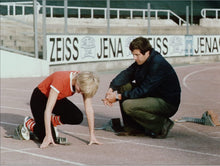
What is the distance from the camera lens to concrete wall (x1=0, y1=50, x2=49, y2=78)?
19641 millimetres

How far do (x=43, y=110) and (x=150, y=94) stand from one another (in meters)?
1.49

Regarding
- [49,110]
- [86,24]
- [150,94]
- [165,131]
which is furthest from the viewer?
[86,24]

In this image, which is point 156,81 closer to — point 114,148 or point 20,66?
point 114,148

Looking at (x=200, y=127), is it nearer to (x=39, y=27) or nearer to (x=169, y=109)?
(x=169, y=109)

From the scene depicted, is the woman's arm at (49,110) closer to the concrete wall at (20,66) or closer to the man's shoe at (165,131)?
the man's shoe at (165,131)

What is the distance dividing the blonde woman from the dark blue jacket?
828 millimetres

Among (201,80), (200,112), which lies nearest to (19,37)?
(201,80)

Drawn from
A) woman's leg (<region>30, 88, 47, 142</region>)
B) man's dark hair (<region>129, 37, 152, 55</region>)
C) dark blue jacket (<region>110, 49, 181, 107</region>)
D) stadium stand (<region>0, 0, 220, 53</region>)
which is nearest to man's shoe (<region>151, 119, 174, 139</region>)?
dark blue jacket (<region>110, 49, 181, 107</region>)

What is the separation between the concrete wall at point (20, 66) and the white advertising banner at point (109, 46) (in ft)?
1.70

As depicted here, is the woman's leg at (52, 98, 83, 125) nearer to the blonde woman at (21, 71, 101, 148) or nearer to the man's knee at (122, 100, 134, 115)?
the blonde woman at (21, 71, 101, 148)

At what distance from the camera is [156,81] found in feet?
25.8

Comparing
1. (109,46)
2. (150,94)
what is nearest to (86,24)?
(109,46)

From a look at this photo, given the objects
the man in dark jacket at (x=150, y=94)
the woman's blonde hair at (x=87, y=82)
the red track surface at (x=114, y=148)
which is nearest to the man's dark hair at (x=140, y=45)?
the man in dark jacket at (x=150, y=94)

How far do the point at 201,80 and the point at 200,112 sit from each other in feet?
27.1
